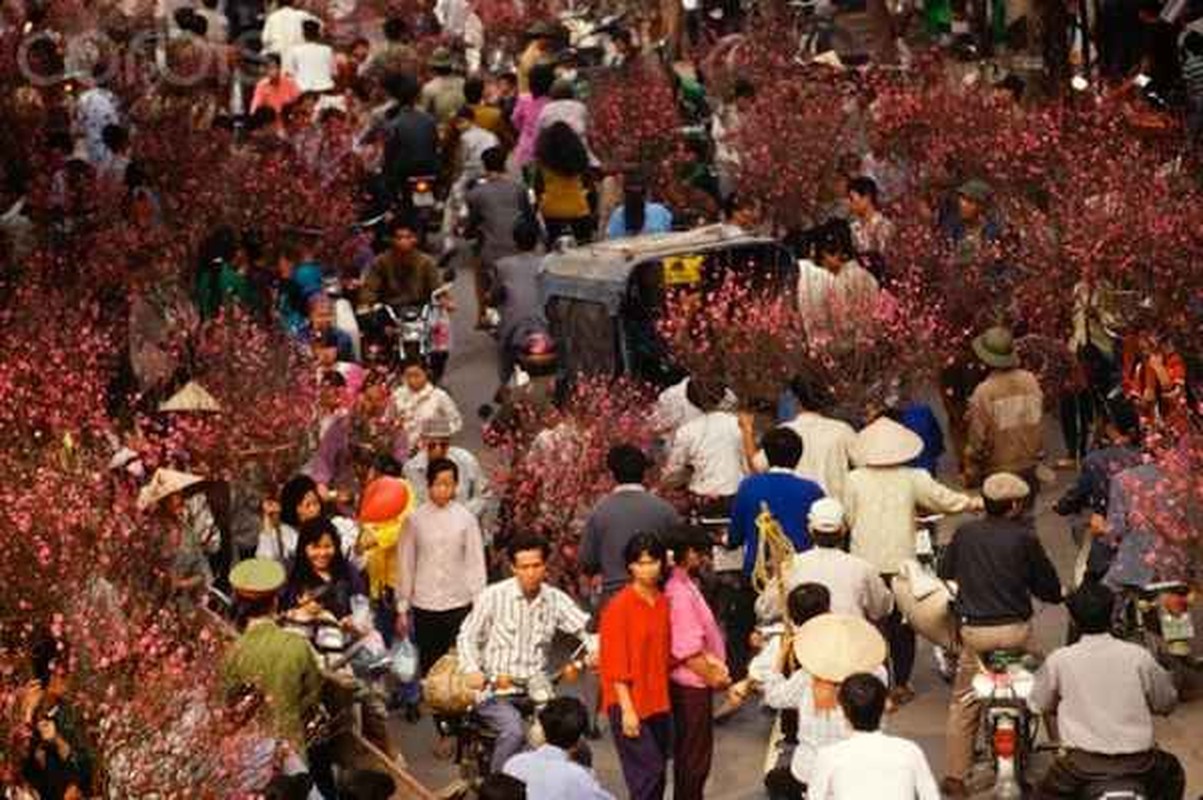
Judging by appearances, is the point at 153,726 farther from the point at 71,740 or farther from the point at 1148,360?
the point at 1148,360

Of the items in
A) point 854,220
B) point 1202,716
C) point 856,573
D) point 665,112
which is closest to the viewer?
point 856,573

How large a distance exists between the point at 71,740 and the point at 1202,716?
5.98 m

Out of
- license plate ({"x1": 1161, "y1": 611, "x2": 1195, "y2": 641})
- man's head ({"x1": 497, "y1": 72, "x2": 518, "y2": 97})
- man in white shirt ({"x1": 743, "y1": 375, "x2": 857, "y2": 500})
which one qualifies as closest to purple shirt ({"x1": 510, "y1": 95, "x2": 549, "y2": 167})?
man's head ({"x1": 497, "y1": 72, "x2": 518, "y2": 97})

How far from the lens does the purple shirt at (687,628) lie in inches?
650

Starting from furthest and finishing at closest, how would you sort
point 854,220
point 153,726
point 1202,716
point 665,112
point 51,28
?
point 51,28 → point 665,112 → point 854,220 → point 1202,716 → point 153,726

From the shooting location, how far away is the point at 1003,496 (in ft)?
56.3

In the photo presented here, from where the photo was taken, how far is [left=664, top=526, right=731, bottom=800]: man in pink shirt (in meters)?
16.5

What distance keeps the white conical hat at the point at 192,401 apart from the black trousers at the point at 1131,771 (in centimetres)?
576

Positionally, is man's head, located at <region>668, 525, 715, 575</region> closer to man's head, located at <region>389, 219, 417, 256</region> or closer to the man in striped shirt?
the man in striped shirt

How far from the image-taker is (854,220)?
24359 millimetres

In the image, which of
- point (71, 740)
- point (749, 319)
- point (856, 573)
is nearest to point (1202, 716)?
point (856, 573)

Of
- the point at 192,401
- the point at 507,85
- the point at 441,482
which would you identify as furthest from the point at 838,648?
the point at 507,85

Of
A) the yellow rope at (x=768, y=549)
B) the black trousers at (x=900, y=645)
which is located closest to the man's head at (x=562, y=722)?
the yellow rope at (x=768, y=549)

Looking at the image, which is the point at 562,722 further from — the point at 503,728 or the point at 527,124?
the point at 527,124
